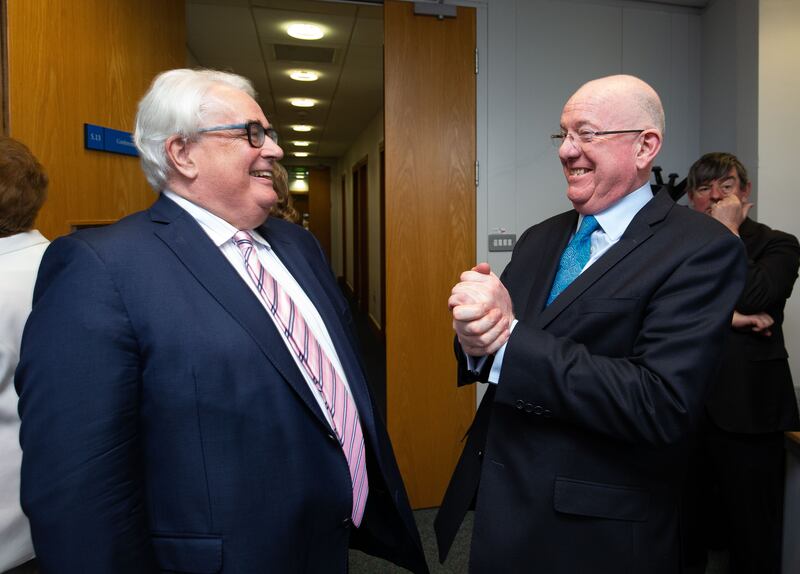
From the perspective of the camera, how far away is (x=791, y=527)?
206 cm

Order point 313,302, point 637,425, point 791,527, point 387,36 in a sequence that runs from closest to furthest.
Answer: point 637,425 < point 313,302 < point 791,527 < point 387,36

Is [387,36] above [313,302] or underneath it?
above

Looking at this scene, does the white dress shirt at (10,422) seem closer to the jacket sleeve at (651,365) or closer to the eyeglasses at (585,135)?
A: the jacket sleeve at (651,365)

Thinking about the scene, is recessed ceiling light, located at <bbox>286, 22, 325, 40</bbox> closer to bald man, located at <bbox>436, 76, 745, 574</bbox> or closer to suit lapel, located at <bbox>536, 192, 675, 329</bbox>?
bald man, located at <bbox>436, 76, 745, 574</bbox>

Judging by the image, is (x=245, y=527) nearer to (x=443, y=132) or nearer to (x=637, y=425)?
(x=637, y=425)

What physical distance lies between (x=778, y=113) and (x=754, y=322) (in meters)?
1.29

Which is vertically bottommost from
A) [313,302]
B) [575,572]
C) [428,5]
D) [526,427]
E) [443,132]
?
[575,572]

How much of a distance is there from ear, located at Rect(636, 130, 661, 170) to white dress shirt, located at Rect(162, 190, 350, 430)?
844 millimetres

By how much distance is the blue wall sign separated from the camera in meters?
1.90

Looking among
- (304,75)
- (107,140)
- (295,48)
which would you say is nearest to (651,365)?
(107,140)

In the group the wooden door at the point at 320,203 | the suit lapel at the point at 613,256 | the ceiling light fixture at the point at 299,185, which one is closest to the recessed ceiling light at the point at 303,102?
the suit lapel at the point at 613,256

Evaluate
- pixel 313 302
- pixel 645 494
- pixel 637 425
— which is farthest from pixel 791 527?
pixel 313 302

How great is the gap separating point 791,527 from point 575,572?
1390 millimetres

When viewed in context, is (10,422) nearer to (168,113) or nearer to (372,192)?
(168,113)
